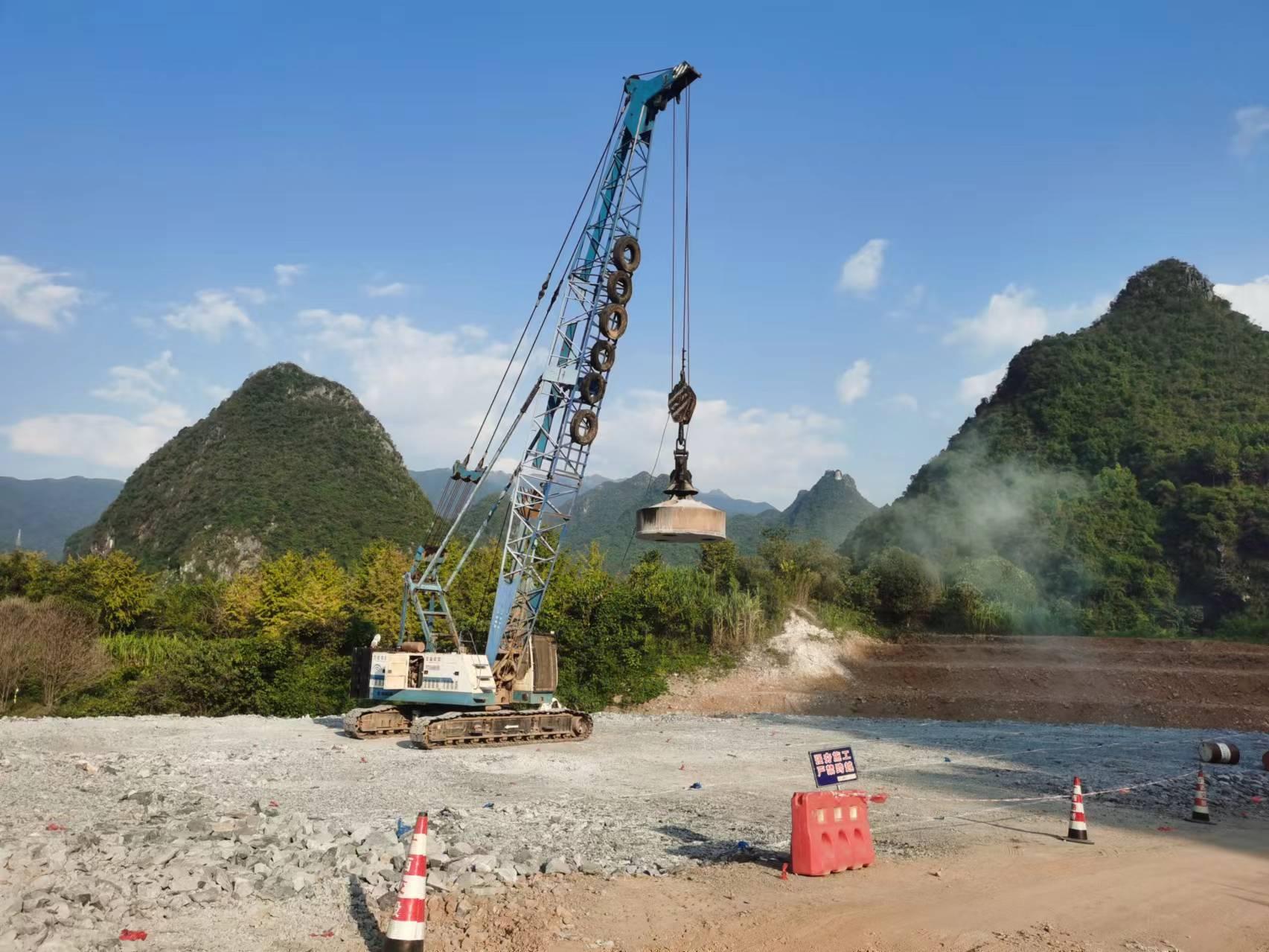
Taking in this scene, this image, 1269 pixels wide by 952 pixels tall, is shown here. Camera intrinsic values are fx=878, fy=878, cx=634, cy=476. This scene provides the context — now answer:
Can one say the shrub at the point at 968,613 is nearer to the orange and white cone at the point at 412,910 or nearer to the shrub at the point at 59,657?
the shrub at the point at 59,657

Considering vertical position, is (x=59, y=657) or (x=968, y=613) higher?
(x=968, y=613)

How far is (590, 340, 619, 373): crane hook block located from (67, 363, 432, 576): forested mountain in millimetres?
55008

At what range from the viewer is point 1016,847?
850 cm

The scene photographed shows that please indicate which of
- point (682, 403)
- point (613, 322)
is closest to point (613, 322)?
point (613, 322)

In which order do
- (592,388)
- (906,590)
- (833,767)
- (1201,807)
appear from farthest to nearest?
(906,590)
(592,388)
(1201,807)
(833,767)

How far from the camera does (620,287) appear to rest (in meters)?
18.7

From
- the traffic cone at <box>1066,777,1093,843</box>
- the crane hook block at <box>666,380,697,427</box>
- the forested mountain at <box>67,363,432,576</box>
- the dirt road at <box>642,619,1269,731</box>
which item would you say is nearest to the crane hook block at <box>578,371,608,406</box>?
the crane hook block at <box>666,380,697,427</box>

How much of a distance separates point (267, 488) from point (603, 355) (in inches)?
2632

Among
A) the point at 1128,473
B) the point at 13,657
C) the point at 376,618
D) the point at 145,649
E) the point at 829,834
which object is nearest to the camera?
the point at 829,834

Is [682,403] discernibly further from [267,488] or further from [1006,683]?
[267,488]

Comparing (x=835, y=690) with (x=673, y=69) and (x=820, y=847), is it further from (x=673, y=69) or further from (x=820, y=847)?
(x=820, y=847)

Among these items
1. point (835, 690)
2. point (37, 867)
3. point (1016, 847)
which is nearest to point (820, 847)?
point (1016, 847)

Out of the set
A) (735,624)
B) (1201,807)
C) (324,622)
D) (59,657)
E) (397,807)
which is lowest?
(59,657)

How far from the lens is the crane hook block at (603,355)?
19234 mm
